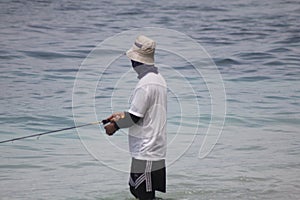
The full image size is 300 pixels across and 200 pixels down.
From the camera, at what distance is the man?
593 cm

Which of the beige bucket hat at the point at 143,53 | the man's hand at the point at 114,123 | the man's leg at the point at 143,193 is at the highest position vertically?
the beige bucket hat at the point at 143,53

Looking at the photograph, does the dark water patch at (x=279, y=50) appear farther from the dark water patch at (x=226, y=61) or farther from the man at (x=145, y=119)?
the man at (x=145, y=119)

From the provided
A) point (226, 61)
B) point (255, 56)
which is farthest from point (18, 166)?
point (255, 56)

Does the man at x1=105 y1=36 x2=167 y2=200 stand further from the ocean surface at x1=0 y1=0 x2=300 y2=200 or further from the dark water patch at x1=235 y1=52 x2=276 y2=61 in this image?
the dark water patch at x1=235 y1=52 x2=276 y2=61

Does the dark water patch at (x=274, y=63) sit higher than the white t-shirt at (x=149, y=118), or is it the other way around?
the dark water patch at (x=274, y=63)

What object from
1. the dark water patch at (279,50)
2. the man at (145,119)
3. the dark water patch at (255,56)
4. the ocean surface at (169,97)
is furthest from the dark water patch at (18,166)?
the dark water patch at (279,50)

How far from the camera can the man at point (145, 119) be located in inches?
233

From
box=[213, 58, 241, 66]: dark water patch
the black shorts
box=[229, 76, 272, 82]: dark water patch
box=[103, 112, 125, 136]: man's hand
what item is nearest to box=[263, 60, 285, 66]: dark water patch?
box=[213, 58, 241, 66]: dark water patch

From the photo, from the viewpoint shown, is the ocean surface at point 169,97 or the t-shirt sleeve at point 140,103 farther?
the ocean surface at point 169,97

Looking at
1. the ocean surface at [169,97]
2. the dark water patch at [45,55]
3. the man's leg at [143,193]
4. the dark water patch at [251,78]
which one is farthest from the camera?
the dark water patch at [45,55]

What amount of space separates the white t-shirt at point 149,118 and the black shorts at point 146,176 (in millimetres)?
71

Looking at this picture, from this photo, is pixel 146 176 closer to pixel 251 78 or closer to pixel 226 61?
pixel 251 78

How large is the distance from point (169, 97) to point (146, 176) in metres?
7.52

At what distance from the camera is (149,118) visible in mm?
6008
